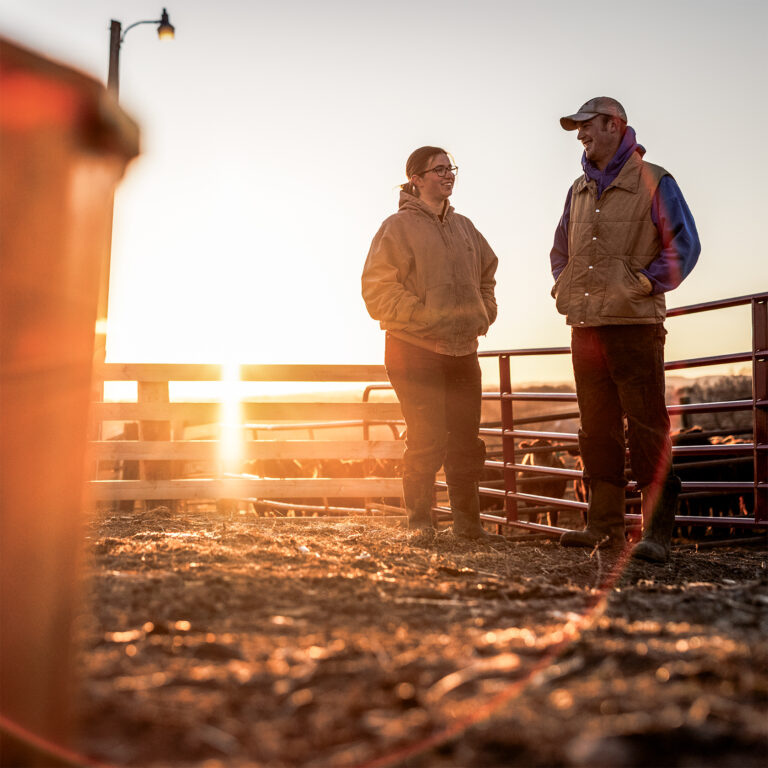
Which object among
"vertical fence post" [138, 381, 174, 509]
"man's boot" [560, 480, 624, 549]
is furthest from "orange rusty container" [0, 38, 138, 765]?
"vertical fence post" [138, 381, 174, 509]

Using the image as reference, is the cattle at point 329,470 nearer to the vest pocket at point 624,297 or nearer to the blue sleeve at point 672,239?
the vest pocket at point 624,297

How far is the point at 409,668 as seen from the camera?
58.9 inches

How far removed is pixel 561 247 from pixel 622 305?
1.84 ft

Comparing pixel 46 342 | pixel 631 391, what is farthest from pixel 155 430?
pixel 46 342

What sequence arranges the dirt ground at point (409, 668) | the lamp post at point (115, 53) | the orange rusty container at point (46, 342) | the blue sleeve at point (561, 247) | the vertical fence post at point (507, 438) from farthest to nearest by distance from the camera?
the lamp post at point (115, 53)
the vertical fence post at point (507, 438)
the blue sleeve at point (561, 247)
the orange rusty container at point (46, 342)
the dirt ground at point (409, 668)

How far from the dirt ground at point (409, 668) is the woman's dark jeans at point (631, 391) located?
2.66 ft

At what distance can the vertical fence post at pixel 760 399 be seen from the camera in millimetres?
3816

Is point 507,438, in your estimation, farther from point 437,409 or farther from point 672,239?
point 672,239

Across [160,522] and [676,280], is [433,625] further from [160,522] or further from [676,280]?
[160,522]

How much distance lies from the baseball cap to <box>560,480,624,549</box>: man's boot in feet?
5.32

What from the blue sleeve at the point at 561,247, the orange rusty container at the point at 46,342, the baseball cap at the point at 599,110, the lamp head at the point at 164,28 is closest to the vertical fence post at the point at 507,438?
the blue sleeve at the point at 561,247

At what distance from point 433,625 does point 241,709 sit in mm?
641

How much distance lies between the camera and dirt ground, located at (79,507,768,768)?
1.18m

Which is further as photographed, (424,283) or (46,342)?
(424,283)
